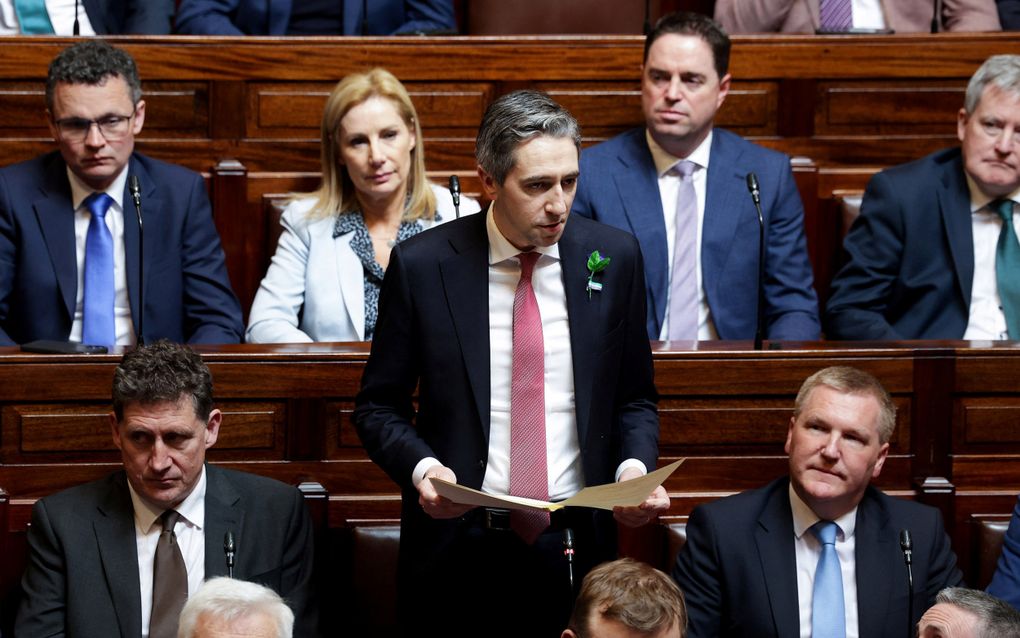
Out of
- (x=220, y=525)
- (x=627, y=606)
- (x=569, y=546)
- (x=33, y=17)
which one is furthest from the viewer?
(x=33, y=17)

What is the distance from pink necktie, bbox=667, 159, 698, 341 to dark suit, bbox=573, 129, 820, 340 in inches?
0.6

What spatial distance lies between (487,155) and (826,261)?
1214 mm

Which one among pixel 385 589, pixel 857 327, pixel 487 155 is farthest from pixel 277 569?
pixel 857 327

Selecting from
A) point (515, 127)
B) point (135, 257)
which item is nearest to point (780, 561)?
point (515, 127)

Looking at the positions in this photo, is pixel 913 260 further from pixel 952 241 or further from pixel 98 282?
pixel 98 282

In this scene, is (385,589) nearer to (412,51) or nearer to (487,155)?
(487,155)

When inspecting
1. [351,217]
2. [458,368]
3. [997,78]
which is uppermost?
[997,78]

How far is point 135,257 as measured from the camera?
2.24 m

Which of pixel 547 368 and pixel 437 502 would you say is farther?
pixel 547 368

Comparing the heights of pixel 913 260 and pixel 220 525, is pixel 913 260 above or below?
A: above

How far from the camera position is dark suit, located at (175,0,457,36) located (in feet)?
8.83

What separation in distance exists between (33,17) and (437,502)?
5.55ft

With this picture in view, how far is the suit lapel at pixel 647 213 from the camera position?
229 centimetres

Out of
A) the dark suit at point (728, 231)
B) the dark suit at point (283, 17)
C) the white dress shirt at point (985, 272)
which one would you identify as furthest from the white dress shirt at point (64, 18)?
the white dress shirt at point (985, 272)
